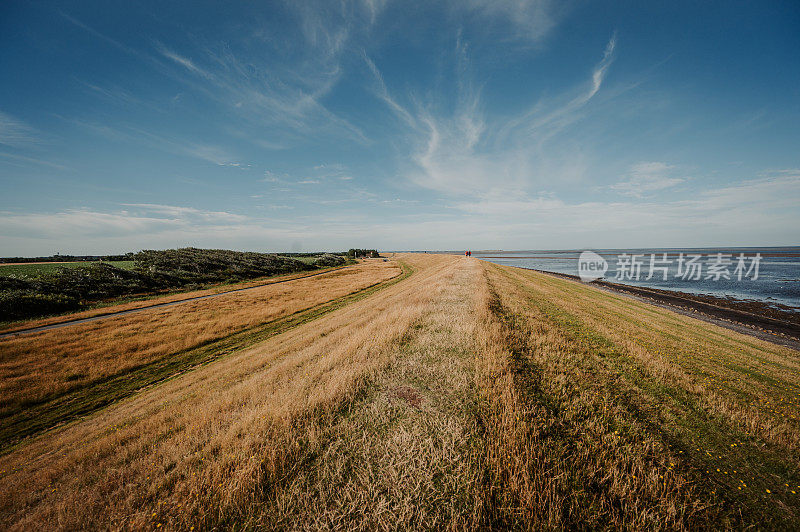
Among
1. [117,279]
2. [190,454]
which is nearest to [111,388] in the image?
[190,454]

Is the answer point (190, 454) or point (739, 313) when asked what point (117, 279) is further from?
point (739, 313)

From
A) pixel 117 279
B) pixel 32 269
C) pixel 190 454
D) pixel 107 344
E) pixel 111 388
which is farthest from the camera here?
pixel 32 269

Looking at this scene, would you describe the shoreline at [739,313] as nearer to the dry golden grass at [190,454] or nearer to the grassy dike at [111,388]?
the dry golden grass at [190,454]

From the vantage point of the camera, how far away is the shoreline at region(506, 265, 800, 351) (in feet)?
70.7

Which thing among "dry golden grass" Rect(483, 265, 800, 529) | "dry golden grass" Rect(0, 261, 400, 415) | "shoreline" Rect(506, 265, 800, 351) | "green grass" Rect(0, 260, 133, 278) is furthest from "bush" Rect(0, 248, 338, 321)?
"shoreline" Rect(506, 265, 800, 351)

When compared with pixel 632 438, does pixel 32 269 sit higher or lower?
higher

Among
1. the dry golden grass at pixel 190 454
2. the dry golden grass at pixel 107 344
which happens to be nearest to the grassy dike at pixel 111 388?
the dry golden grass at pixel 107 344

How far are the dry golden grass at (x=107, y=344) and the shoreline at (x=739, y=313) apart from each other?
44.5 metres

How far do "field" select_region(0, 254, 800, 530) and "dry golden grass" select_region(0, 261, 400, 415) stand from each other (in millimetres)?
2022

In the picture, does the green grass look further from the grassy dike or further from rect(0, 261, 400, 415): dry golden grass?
the grassy dike

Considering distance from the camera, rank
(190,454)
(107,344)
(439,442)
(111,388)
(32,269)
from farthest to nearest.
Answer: (32,269)
(107,344)
(111,388)
(190,454)
(439,442)

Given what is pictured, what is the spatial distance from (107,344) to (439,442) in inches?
1057

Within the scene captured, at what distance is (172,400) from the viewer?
31.2 feet

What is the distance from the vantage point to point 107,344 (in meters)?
18.0
